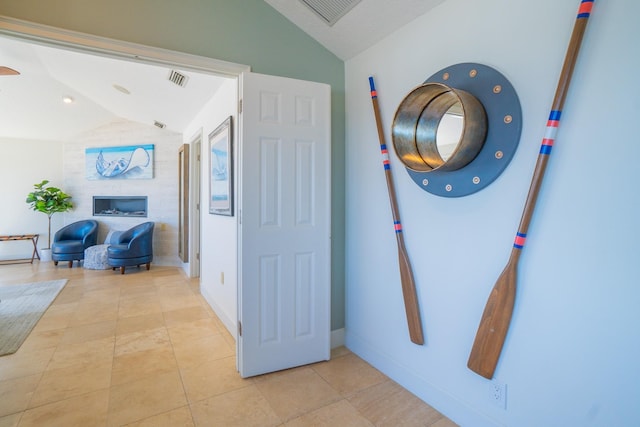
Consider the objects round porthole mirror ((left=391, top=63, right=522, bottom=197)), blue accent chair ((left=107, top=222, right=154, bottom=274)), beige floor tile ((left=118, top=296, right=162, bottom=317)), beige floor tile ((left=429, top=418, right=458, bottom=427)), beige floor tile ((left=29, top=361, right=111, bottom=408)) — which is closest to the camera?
round porthole mirror ((left=391, top=63, right=522, bottom=197))

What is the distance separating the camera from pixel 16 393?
195 cm

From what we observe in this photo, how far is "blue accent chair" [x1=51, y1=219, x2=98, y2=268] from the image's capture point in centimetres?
548

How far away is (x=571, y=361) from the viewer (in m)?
1.26

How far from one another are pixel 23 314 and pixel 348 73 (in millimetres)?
3953

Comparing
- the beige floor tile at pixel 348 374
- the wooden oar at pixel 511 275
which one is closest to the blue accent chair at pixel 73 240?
the beige floor tile at pixel 348 374

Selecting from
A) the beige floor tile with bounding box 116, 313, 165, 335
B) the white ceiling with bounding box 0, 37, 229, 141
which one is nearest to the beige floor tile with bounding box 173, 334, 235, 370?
the beige floor tile with bounding box 116, 313, 165, 335

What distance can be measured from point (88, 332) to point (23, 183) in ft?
16.6

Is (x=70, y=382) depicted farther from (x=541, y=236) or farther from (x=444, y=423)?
(x=541, y=236)

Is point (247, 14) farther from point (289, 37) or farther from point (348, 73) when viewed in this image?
point (348, 73)

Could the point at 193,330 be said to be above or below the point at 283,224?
below

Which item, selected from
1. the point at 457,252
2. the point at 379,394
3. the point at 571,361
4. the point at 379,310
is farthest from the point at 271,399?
the point at 571,361

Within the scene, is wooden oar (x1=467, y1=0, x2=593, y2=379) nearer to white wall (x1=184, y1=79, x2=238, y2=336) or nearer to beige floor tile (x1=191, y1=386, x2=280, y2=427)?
beige floor tile (x1=191, y1=386, x2=280, y2=427)

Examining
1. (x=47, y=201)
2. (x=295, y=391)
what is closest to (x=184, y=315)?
(x=295, y=391)

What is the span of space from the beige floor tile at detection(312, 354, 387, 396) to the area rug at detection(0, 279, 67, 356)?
2445mm
